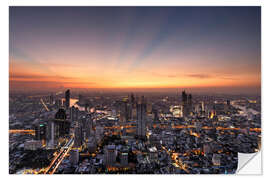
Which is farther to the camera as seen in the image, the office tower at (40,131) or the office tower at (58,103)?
the office tower at (58,103)

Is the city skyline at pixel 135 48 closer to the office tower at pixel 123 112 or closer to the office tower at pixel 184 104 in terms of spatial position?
the office tower at pixel 184 104

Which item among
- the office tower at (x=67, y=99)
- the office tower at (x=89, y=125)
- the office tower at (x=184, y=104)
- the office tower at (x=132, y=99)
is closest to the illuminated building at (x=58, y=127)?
the office tower at (x=67, y=99)

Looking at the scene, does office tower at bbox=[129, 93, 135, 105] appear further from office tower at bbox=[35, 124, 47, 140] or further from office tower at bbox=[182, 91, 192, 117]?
office tower at bbox=[35, 124, 47, 140]

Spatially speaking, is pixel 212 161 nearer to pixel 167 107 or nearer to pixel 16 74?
pixel 167 107

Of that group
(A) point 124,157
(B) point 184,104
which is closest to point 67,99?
(A) point 124,157

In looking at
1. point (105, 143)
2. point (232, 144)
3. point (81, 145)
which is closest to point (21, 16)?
point (81, 145)

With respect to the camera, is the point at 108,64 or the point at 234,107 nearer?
the point at 234,107

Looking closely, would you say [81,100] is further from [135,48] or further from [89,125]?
[135,48]

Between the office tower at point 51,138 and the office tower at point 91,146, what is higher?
the office tower at point 51,138
